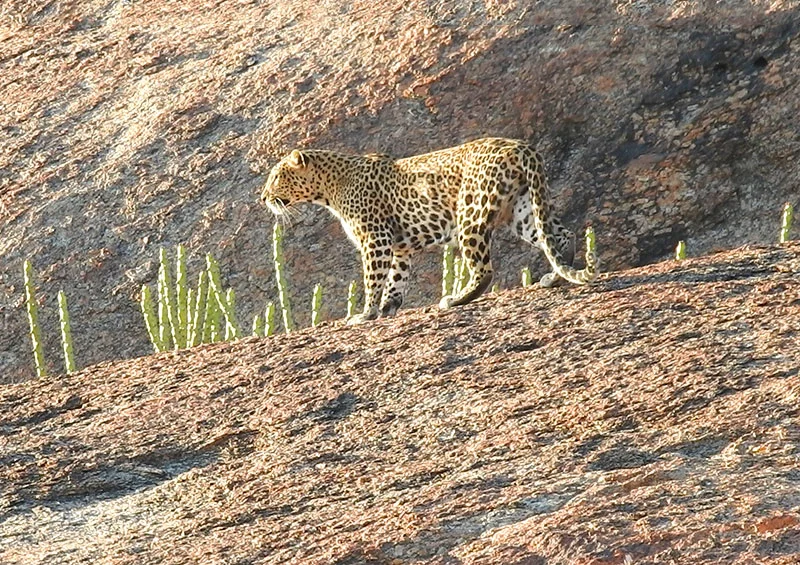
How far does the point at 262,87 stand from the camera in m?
16.5

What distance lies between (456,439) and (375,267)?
355cm

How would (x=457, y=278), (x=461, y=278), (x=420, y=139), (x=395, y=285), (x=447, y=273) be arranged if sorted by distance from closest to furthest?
1. (x=461, y=278)
2. (x=395, y=285)
3. (x=457, y=278)
4. (x=447, y=273)
5. (x=420, y=139)

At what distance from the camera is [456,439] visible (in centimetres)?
895

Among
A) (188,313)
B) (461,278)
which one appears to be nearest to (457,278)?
(461,278)

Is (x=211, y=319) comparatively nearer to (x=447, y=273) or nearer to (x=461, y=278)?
(x=447, y=273)

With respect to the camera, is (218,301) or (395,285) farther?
(218,301)

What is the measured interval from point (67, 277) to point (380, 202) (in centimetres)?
396

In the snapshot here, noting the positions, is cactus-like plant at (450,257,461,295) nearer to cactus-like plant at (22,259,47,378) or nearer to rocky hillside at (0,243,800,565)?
rocky hillside at (0,243,800,565)

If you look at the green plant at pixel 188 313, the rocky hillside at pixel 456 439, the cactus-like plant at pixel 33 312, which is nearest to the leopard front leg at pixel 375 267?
the rocky hillside at pixel 456 439

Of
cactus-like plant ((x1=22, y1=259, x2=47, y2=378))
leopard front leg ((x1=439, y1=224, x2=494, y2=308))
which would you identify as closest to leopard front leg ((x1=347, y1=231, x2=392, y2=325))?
leopard front leg ((x1=439, y1=224, x2=494, y2=308))

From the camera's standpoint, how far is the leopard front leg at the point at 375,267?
485 inches

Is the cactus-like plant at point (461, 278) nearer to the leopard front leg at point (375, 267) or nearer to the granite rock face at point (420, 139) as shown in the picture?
the leopard front leg at point (375, 267)

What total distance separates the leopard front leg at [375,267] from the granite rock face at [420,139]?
285 centimetres

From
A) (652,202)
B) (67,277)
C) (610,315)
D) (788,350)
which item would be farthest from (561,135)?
(788,350)
